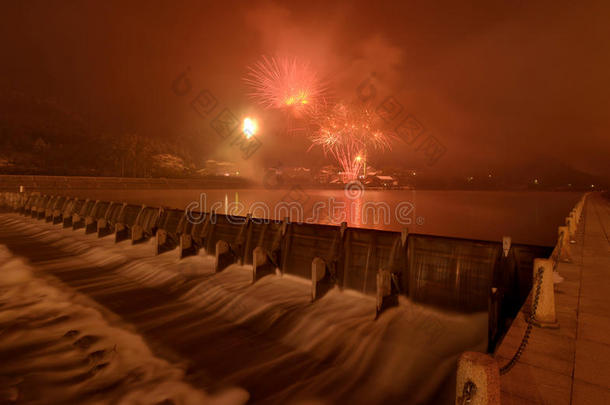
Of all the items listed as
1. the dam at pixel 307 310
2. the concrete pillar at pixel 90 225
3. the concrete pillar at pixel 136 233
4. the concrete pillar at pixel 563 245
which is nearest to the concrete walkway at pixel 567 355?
the dam at pixel 307 310

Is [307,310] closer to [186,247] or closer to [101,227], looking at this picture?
[186,247]

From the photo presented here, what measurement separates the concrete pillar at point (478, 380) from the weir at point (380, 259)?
17.5 feet

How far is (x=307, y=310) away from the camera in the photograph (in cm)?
1019

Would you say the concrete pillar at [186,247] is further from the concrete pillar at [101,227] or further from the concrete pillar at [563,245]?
the concrete pillar at [563,245]

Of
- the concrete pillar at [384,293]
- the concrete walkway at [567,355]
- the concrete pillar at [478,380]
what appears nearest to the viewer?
the concrete pillar at [478,380]

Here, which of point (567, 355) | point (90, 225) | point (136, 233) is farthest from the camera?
point (90, 225)

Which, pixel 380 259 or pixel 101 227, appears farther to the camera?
pixel 101 227

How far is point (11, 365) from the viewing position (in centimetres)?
766

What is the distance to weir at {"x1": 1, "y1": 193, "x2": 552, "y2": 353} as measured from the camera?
8.60m

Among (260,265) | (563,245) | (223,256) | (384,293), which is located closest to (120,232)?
(223,256)

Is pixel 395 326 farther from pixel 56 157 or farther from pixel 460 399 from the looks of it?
pixel 56 157

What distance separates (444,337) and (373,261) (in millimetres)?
3131

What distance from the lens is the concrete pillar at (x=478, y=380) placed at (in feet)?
9.77

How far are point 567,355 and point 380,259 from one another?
595 centimetres
